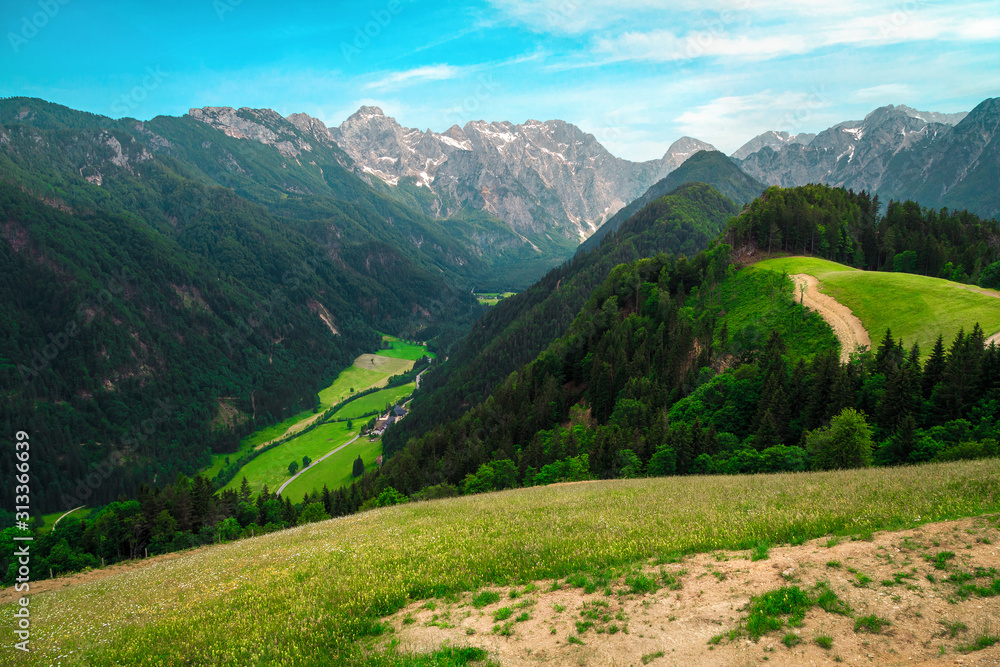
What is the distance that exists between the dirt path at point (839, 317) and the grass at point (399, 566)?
45.1 m

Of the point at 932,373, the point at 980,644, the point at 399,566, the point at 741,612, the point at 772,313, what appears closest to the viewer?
the point at 980,644

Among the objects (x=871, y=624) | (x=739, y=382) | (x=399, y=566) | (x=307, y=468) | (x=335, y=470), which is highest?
(x=871, y=624)

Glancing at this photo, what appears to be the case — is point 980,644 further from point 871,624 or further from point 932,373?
point 932,373

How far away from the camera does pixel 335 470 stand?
554ft

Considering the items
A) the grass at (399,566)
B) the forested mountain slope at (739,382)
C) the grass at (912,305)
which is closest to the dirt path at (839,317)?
the grass at (912,305)

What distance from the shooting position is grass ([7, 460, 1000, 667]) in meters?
16.8

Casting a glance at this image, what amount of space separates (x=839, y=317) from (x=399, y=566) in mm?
78459

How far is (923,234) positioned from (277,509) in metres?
156

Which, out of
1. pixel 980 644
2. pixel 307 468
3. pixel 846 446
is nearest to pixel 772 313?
pixel 846 446

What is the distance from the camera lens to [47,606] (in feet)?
87.1

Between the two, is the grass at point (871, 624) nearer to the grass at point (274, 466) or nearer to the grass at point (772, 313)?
the grass at point (772, 313)

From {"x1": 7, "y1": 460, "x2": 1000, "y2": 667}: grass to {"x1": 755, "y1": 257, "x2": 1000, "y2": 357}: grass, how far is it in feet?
144

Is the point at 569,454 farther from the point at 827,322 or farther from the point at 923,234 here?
the point at 923,234

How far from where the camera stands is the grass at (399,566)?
16.8 metres
